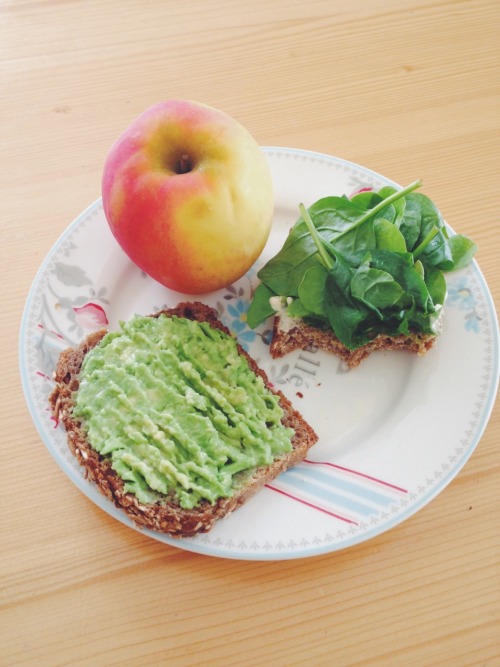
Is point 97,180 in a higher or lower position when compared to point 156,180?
lower

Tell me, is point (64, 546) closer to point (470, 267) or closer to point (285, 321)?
point (285, 321)

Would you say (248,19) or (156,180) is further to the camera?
(248,19)

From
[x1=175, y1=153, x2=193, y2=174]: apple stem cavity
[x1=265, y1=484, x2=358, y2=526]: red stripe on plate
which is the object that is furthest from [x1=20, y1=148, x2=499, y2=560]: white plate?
[x1=175, y1=153, x2=193, y2=174]: apple stem cavity

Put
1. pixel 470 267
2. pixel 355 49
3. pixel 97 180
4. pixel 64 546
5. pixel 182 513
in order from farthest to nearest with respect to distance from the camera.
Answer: pixel 355 49
pixel 97 180
pixel 470 267
pixel 64 546
pixel 182 513

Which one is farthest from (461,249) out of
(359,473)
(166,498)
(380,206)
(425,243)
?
(166,498)

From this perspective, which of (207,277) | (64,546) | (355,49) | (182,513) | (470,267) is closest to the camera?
(182,513)

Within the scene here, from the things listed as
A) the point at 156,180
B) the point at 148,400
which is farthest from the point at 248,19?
the point at 148,400

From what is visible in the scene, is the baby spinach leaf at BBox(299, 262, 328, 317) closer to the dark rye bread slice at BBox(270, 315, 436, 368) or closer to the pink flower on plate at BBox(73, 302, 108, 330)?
the dark rye bread slice at BBox(270, 315, 436, 368)
